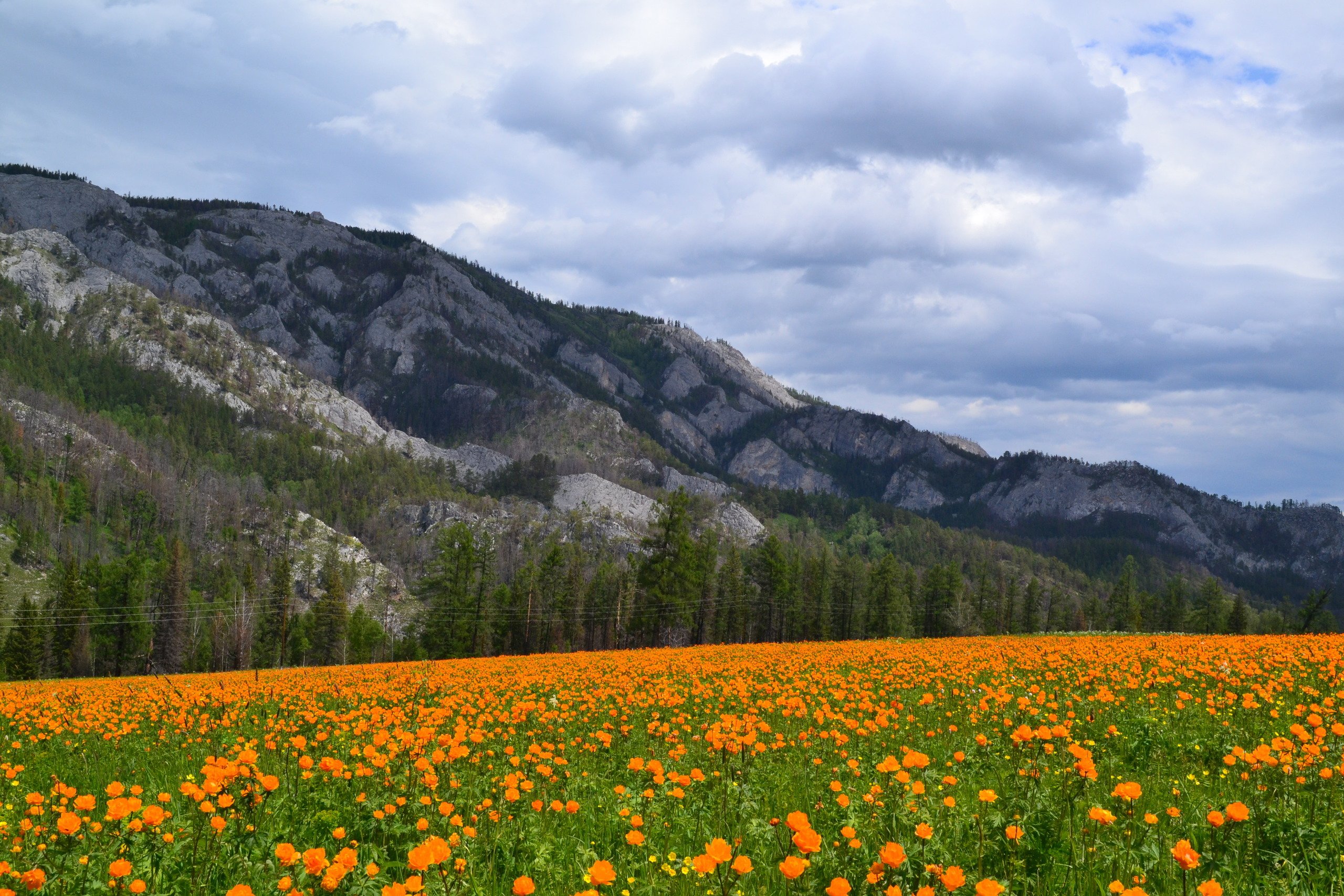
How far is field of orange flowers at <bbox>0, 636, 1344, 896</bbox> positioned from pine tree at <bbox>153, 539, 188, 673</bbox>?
83658mm

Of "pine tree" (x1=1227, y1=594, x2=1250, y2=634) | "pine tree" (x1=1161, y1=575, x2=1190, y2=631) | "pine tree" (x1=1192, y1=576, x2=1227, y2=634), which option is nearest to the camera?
"pine tree" (x1=1227, y1=594, x2=1250, y2=634)

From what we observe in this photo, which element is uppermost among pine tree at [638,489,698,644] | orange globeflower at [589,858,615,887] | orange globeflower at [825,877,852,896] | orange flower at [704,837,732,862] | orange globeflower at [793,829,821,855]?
orange globeflower at [793,829,821,855]

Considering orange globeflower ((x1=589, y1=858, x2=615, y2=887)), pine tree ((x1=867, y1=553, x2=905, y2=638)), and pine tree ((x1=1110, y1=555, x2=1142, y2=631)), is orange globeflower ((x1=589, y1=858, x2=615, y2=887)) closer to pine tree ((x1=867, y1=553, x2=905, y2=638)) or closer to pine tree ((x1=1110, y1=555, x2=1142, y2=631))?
pine tree ((x1=867, y1=553, x2=905, y2=638))

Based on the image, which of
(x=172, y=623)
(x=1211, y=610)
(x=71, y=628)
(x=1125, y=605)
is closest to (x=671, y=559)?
(x=172, y=623)

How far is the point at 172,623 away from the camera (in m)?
83.9

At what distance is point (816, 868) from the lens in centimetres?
482

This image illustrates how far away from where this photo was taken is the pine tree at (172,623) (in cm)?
8300

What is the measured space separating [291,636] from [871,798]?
10041cm

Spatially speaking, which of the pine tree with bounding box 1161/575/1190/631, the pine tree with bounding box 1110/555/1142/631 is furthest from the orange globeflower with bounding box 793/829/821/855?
the pine tree with bounding box 1161/575/1190/631

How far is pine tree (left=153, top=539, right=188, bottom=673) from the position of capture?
83000 millimetres

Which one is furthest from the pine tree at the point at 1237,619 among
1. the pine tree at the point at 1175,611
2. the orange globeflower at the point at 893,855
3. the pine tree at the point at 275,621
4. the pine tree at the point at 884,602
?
the pine tree at the point at 275,621

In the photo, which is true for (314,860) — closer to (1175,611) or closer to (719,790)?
(719,790)

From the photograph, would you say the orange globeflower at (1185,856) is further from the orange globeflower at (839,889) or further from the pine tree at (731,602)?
the pine tree at (731,602)

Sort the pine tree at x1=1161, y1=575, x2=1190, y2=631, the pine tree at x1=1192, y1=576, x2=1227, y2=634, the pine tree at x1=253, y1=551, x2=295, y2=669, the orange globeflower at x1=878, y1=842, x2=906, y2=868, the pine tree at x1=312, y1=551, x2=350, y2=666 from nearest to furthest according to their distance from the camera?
1. the orange globeflower at x1=878, y1=842, x2=906, y2=868
2. the pine tree at x1=253, y1=551, x2=295, y2=669
3. the pine tree at x1=312, y1=551, x2=350, y2=666
4. the pine tree at x1=1192, y1=576, x2=1227, y2=634
5. the pine tree at x1=1161, y1=575, x2=1190, y2=631
